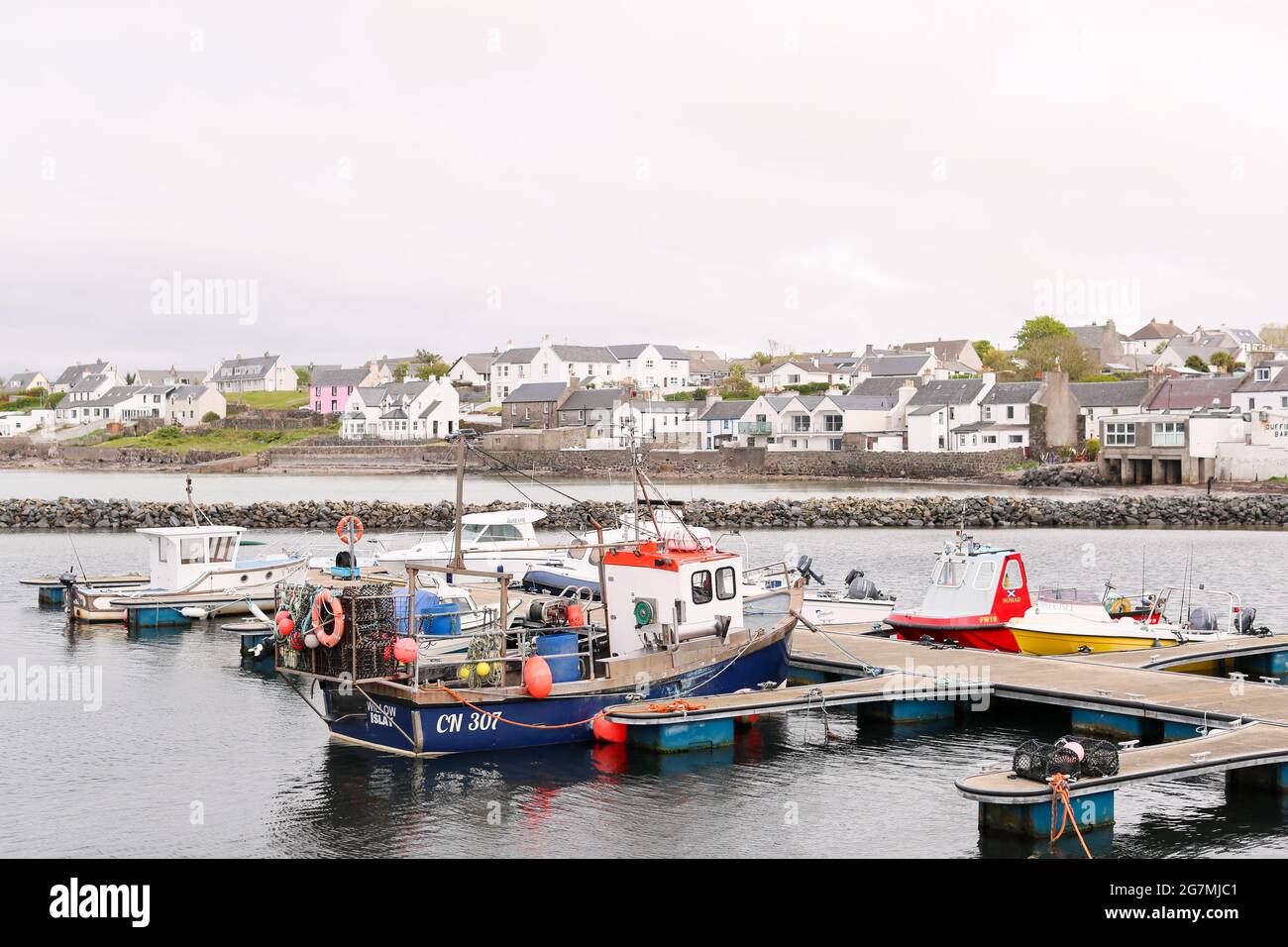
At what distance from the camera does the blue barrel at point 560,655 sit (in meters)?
19.2

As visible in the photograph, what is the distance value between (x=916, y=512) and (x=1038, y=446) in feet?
98.0

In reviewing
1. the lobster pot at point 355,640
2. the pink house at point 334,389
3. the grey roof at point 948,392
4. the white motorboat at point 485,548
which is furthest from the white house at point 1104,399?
the lobster pot at point 355,640

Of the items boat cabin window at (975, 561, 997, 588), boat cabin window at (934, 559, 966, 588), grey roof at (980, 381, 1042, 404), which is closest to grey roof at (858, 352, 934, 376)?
grey roof at (980, 381, 1042, 404)

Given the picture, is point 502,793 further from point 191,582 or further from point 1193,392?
point 1193,392

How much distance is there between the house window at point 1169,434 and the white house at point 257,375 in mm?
113770

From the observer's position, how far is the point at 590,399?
367 ft

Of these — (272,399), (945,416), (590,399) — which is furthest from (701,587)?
(272,399)

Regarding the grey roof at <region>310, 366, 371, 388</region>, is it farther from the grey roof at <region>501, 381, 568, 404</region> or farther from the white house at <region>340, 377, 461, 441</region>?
the grey roof at <region>501, 381, 568, 404</region>

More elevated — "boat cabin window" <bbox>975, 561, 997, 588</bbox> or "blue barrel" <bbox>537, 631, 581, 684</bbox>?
"boat cabin window" <bbox>975, 561, 997, 588</bbox>

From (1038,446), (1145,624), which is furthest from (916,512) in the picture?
(1145,624)

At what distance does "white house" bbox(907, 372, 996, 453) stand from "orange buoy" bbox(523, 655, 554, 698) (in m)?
75.0

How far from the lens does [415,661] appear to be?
58.5ft

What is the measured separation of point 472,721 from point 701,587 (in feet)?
13.5

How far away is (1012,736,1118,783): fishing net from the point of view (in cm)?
1444
